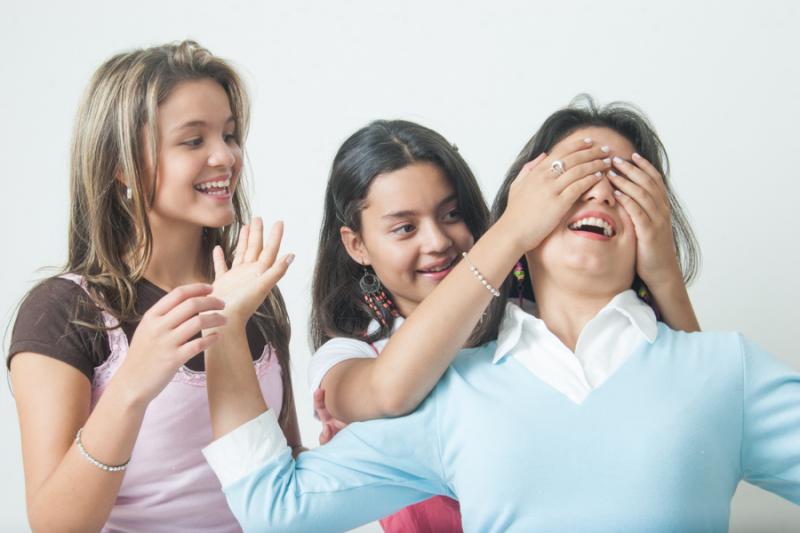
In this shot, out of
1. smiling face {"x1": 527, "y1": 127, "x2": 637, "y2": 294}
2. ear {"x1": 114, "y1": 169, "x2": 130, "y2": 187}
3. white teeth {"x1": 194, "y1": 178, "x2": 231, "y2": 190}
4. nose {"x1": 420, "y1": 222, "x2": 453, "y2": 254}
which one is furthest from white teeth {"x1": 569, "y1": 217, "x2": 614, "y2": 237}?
ear {"x1": 114, "y1": 169, "x2": 130, "y2": 187}

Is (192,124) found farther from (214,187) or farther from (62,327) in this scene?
(62,327)

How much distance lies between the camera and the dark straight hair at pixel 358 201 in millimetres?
1812

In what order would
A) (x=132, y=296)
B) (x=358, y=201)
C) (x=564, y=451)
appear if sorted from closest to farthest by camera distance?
1. (x=564, y=451)
2. (x=132, y=296)
3. (x=358, y=201)

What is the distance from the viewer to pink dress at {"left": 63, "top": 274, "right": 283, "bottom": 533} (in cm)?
159

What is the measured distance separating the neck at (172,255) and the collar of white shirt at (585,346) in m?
0.59

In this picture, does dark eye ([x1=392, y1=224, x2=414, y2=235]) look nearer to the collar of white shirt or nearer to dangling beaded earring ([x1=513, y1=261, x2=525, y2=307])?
dangling beaded earring ([x1=513, y1=261, x2=525, y2=307])

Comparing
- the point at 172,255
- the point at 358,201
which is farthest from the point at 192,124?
the point at 358,201

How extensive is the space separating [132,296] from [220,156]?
10.0 inches

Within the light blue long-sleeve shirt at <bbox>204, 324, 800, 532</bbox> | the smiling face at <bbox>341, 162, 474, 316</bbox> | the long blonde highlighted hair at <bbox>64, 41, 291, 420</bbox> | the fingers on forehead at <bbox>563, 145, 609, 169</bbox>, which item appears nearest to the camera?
the light blue long-sleeve shirt at <bbox>204, 324, 800, 532</bbox>

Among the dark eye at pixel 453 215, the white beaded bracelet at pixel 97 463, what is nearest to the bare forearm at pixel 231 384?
the white beaded bracelet at pixel 97 463

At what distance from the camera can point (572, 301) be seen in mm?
1410

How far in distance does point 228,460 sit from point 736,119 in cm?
156

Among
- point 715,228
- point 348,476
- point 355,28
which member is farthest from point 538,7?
point 348,476

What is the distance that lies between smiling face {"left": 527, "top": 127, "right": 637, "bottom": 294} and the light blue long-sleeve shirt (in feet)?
0.36
